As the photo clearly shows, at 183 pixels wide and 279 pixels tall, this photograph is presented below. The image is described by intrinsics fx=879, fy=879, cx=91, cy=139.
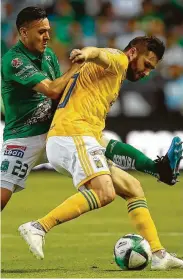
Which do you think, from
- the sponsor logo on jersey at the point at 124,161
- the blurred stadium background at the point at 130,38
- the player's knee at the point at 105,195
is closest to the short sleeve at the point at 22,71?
the sponsor logo on jersey at the point at 124,161

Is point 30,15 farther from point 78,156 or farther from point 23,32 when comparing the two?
point 78,156

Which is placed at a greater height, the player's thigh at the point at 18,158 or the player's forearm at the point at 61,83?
the player's forearm at the point at 61,83

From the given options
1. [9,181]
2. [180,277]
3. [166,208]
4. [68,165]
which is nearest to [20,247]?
[9,181]

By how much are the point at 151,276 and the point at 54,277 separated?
2.46 ft

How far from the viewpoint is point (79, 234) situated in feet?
31.6

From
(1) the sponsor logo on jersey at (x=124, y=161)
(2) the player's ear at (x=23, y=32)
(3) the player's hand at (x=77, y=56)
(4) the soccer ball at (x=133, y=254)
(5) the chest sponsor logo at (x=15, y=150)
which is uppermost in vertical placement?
(3) the player's hand at (x=77, y=56)

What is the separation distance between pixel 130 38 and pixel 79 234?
952 cm

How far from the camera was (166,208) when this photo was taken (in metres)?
12.1

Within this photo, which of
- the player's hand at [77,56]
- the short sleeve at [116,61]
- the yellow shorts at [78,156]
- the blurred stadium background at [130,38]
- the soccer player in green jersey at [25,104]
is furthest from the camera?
the blurred stadium background at [130,38]

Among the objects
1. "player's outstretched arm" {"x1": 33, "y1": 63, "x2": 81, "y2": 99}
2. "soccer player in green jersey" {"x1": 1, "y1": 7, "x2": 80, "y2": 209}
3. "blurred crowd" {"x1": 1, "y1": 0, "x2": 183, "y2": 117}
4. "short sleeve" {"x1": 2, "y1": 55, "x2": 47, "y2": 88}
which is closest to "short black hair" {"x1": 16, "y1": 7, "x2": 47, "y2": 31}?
"soccer player in green jersey" {"x1": 1, "y1": 7, "x2": 80, "y2": 209}

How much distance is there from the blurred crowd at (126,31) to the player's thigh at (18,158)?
9.12 meters

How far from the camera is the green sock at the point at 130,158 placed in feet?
24.1

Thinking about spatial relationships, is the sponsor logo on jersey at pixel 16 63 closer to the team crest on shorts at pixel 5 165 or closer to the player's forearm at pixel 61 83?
the player's forearm at pixel 61 83

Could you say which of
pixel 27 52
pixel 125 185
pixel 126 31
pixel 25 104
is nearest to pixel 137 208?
pixel 125 185
